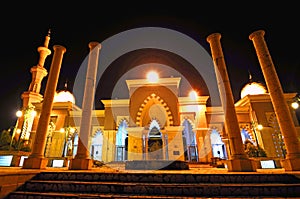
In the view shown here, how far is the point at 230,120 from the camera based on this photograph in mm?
6301

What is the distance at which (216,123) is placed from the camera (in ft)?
58.3

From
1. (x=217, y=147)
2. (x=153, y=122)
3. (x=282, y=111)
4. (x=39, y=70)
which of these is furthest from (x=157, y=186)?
(x=39, y=70)

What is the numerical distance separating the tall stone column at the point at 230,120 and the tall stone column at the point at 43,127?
7.36m

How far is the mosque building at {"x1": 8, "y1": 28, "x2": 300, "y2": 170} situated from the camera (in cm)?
1401

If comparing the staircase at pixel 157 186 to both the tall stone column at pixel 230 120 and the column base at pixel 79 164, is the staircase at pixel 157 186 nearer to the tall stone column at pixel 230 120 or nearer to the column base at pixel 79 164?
the tall stone column at pixel 230 120

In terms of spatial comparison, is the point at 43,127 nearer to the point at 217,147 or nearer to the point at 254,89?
the point at 217,147

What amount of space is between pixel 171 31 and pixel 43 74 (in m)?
15.8

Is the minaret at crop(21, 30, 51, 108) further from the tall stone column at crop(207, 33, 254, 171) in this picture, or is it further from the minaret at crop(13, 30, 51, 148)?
the tall stone column at crop(207, 33, 254, 171)

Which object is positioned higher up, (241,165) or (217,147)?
(217,147)

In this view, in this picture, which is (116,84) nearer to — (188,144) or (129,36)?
(129,36)

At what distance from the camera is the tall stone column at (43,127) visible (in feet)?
20.2

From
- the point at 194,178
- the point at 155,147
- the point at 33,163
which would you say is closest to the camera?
the point at 194,178

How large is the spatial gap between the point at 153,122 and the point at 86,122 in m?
11.0

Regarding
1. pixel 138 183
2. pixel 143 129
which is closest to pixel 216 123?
pixel 143 129
